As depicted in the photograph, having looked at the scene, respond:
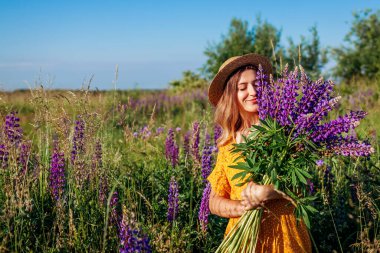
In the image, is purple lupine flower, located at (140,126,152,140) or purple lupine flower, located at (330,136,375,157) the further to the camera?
purple lupine flower, located at (140,126,152,140)

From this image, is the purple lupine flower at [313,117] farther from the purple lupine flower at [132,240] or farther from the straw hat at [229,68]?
the purple lupine flower at [132,240]

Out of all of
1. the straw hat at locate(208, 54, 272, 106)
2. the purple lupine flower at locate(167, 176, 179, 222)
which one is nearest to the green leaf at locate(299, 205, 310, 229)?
the purple lupine flower at locate(167, 176, 179, 222)

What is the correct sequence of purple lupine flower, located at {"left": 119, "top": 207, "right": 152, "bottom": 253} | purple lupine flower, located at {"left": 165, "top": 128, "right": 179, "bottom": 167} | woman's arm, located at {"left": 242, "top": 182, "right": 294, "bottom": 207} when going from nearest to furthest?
purple lupine flower, located at {"left": 119, "top": 207, "right": 152, "bottom": 253}, woman's arm, located at {"left": 242, "top": 182, "right": 294, "bottom": 207}, purple lupine flower, located at {"left": 165, "top": 128, "right": 179, "bottom": 167}

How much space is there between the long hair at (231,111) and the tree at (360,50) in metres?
16.7

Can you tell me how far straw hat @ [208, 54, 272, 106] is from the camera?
282 cm

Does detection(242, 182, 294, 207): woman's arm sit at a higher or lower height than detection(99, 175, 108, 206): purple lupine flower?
higher

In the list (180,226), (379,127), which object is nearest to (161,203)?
(180,226)

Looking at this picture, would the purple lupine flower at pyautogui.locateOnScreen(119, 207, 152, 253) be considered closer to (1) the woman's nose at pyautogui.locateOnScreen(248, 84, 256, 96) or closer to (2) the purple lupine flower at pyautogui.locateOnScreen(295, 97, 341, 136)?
(2) the purple lupine flower at pyautogui.locateOnScreen(295, 97, 341, 136)

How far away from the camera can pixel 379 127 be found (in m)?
6.93

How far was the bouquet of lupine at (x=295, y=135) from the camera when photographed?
2123mm

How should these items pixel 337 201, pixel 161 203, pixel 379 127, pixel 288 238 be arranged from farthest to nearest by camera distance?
1. pixel 379 127
2. pixel 337 201
3. pixel 161 203
4. pixel 288 238

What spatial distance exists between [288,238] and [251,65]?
1.11 metres

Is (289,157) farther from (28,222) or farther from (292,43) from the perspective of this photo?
(292,43)

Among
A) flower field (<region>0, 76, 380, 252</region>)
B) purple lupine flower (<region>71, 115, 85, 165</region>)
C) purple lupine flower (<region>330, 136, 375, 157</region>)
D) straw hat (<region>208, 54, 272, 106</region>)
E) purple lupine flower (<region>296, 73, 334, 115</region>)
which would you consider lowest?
flower field (<region>0, 76, 380, 252</region>)
